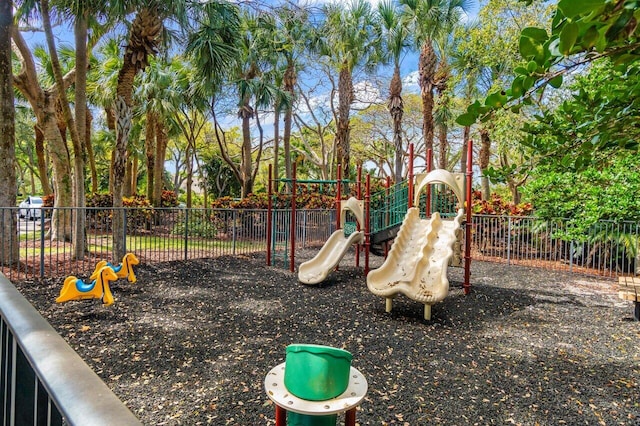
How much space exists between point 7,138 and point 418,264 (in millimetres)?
7778

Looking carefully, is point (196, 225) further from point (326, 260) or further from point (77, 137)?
point (326, 260)

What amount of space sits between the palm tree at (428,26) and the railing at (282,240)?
12.1 ft

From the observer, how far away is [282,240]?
39.0ft

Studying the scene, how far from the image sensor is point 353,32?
14.1 m

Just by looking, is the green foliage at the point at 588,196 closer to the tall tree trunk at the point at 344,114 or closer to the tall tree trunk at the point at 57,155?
the tall tree trunk at the point at 344,114

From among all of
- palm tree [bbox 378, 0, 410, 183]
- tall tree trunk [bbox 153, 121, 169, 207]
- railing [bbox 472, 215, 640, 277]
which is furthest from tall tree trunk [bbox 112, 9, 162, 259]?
railing [bbox 472, 215, 640, 277]

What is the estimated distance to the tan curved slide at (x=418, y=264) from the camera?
5.19 metres

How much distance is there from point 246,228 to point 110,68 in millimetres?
8243

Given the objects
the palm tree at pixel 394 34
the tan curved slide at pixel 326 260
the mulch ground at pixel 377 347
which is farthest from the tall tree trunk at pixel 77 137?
the palm tree at pixel 394 34

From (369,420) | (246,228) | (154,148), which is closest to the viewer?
(369,420)

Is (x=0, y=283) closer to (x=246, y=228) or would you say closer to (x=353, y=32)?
(x=246, y=228)

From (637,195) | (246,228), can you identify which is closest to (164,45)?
(246,228)

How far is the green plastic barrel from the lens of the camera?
1477 mm

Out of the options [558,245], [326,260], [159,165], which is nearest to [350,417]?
[326,260]
